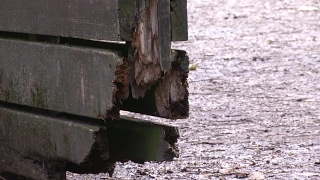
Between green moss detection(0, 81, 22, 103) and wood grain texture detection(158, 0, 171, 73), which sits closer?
wood grain texture detection(158, 0, 171, 73)

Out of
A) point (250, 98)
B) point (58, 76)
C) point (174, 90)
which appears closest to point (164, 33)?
point (174, 90)

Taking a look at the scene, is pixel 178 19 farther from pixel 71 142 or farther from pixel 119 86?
pixel 71 142

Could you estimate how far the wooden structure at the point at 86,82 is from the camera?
330cm

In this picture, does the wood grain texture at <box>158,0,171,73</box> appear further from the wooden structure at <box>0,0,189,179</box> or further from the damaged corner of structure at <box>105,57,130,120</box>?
the damaged corner of structure at <box>105,57,130,120</box>

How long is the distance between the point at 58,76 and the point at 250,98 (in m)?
3.38

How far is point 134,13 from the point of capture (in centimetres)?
324

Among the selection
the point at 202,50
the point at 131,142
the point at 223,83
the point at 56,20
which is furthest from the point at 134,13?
the point at 202,50

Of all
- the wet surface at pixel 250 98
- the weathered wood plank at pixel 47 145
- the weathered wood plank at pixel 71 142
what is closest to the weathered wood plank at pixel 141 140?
the weathered wood plank at pixel 71 142

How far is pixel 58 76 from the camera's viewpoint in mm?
3625

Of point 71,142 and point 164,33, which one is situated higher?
point 164,33

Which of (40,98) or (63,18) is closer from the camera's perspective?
(63,18)

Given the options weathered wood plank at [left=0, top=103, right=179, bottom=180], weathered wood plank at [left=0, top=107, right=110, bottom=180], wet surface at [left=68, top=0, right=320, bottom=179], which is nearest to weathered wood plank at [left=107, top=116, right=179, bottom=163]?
weathered wood plank at [left=0, top=103, right=179, bottom=180]

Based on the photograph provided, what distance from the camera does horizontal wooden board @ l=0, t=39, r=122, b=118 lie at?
3355 millimetres

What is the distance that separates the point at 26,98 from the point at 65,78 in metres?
0.39
